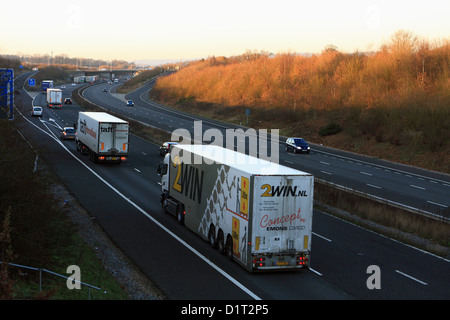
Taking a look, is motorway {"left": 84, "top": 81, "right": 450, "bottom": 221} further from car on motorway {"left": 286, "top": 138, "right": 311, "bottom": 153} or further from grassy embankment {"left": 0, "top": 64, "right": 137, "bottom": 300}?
grassy embankment {"left": 0, "top": 64, "right": 137, "bottom": 300}

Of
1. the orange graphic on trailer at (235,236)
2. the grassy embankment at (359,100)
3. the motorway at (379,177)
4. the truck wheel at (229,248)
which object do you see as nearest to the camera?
the orange graphic on trailer at (235,236)

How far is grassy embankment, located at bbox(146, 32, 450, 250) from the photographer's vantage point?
33812 millimetres

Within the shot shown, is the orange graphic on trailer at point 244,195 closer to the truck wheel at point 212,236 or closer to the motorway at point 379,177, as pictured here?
the truck wheel at point 212,236

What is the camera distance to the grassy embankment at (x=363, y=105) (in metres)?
33.8

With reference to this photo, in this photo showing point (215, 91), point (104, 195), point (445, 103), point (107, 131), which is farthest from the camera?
point (215, 91)

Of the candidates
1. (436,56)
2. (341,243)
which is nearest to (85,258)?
(341,243)

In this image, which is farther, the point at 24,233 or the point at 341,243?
the point at 341,243

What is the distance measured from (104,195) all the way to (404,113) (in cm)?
3694

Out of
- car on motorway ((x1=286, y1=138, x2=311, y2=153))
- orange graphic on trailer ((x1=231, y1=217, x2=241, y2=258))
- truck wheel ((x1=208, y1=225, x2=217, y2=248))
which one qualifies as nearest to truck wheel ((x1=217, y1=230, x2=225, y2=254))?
truck wheel ((x1=208, y1=225, x2=217, y2=248))

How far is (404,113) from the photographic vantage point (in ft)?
191

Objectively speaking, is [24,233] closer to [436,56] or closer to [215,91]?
[436,56]

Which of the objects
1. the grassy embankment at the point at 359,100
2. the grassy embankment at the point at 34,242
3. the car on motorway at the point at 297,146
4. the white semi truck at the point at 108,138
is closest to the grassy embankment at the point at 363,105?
the grassy embankment at the point at 359,100

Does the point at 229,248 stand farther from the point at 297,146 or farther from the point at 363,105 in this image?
the point at 363,105

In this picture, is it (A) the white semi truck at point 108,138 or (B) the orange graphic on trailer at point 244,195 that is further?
(A) the white semi truck at point 108,138
